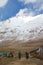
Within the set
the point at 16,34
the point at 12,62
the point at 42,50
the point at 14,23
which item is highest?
the point at 14,23

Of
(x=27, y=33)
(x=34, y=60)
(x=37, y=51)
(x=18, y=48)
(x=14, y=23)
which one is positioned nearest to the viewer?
(x=34, y=60)

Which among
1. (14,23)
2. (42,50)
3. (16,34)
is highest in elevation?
(14,23)

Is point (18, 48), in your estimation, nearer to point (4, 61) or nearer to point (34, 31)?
point (4, 61)

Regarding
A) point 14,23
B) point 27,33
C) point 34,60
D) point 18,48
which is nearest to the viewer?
point 34,60

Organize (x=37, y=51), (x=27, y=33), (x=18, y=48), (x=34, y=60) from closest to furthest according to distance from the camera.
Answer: (x=34, y=60) → (x=37, y=51) → (x=18, y=48) → (x=27, y=33)

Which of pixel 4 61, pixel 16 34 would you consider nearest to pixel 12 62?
pixel 4 61

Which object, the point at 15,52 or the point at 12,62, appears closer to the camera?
the point at 12,62

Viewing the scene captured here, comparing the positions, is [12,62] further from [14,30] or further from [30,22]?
[30,22]

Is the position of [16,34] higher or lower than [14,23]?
lower

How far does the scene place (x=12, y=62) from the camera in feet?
69.1

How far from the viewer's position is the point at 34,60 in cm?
2059

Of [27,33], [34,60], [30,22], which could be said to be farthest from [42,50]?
[30,22]

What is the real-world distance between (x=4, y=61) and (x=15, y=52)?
89.2 inches

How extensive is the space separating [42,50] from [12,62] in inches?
159
